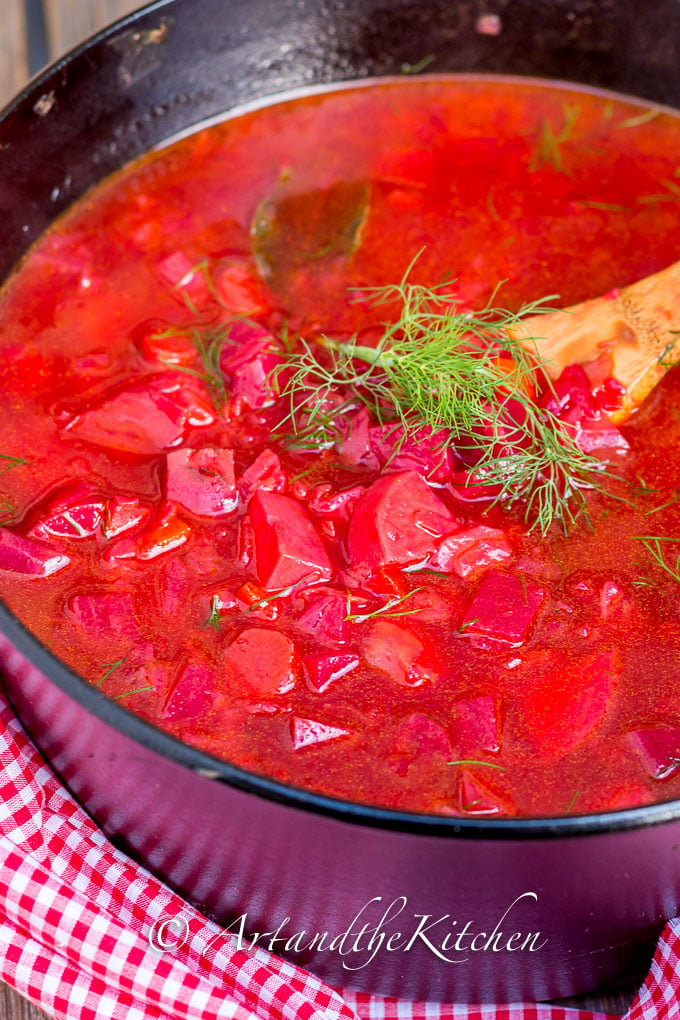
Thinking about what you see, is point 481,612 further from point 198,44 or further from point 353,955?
point 198,44

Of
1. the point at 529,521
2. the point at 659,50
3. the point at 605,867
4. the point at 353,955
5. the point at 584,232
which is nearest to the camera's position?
the point at 605,867

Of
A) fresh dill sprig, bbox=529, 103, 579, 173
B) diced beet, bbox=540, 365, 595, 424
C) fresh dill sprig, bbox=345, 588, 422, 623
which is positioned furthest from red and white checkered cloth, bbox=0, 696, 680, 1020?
fresh dill sprig, bbox=529, 103, 579, 173

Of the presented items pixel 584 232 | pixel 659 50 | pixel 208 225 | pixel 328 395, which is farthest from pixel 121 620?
pixel 659 50

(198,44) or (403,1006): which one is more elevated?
(198,44)

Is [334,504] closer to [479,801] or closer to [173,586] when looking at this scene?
[173,586]

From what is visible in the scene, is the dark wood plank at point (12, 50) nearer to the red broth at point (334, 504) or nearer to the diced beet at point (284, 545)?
Answer: the red broth at point (334, 504)

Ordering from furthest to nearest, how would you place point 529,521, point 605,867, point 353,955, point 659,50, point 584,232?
point 659,50 < point 584,232 < point 529,521 < point 353,955 < point 605,867

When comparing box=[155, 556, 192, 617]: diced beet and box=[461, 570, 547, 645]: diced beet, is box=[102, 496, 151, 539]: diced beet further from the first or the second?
box=[461, 570, 547, 645]: diced beet
